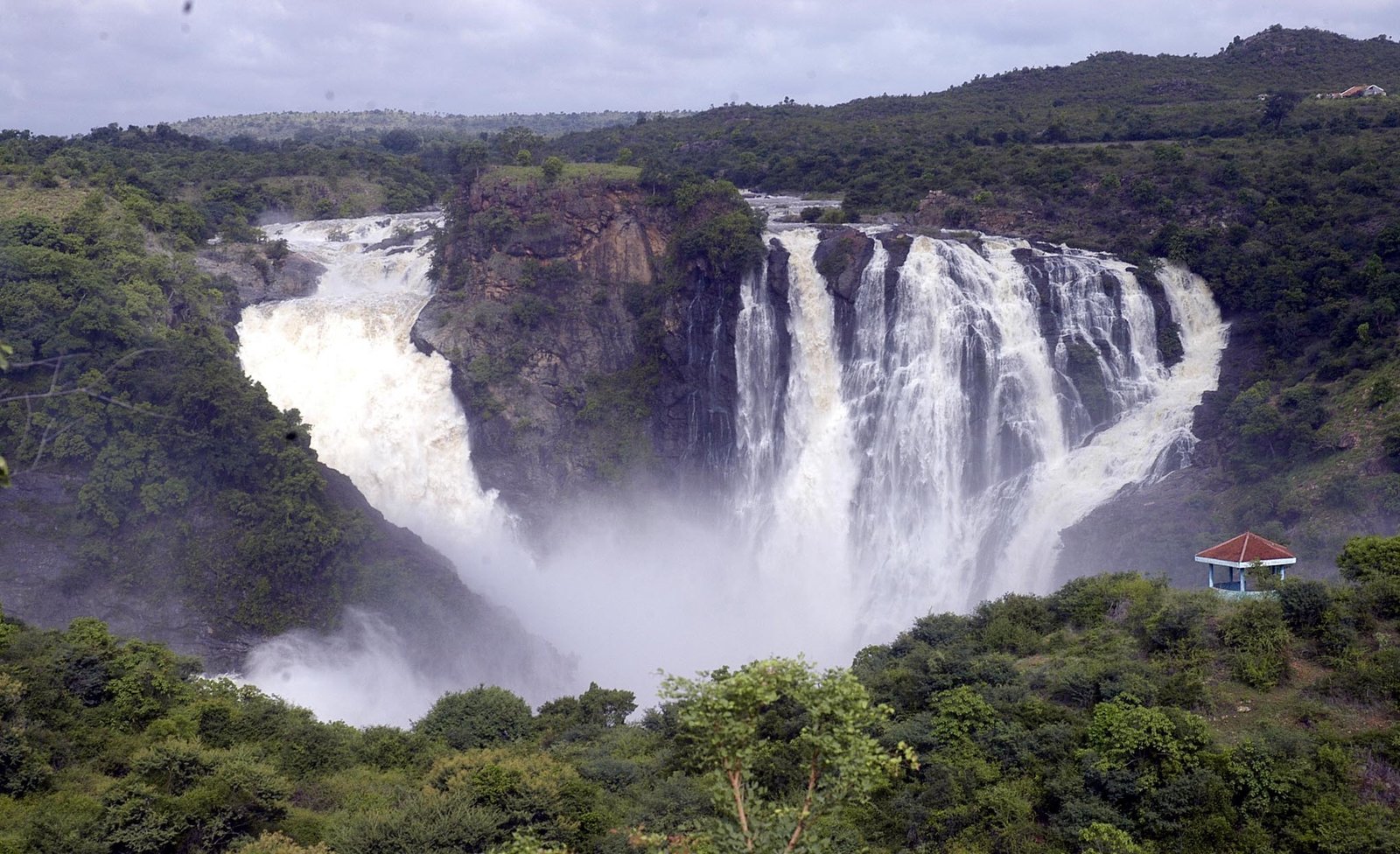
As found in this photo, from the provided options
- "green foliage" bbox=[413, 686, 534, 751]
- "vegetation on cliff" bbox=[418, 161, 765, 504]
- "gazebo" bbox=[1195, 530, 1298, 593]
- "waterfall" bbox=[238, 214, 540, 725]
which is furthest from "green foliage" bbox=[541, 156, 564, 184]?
"gazebo" bbox=[1195, 530, 1298, 593]

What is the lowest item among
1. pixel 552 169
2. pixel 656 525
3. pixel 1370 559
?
pixel 656 525

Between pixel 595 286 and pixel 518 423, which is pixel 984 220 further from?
pixel 518 423

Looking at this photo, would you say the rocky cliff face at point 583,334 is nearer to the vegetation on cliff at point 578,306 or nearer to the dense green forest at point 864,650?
the vegetation on cliff at point 578,306

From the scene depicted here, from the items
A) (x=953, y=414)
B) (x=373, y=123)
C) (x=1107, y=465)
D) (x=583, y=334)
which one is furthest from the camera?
(x=373, y=123)

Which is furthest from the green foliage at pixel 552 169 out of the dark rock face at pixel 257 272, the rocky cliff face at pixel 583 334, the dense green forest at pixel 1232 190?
the dark rock face at pixel 257 272

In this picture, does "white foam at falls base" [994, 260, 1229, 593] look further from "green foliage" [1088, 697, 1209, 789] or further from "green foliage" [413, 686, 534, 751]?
"green foliage" [413, 686, 534, 751]

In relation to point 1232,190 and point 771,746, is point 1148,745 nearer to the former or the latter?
point 771,746

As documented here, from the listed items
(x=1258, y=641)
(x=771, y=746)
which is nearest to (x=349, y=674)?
(x=1258, y=641)
